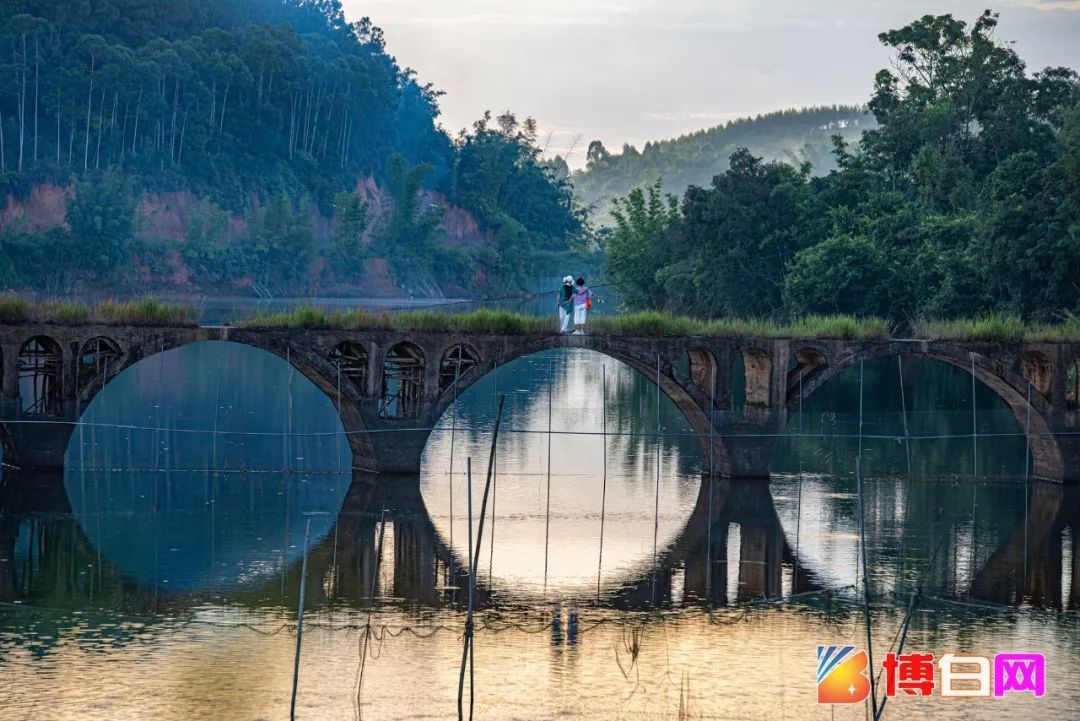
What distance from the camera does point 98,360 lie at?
4159 cm

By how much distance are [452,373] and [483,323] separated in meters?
1.65

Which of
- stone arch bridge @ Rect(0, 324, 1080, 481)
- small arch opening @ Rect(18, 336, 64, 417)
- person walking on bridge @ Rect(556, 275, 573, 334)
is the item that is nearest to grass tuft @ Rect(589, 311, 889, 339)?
stone arch bridge @ Rect(0, 324, 1080, 481)

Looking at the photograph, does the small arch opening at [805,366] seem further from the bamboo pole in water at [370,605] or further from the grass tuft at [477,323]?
the bamboo pole in water at [370,605]

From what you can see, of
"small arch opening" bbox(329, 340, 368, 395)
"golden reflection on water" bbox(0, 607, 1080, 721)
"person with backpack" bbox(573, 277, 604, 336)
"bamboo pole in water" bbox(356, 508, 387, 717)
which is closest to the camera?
"golden reflection on water" bbox(0, 607, 1080, 721)

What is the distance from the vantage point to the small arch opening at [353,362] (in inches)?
1689

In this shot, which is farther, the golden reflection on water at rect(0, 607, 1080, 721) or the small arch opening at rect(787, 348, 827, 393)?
the small arch opening at rect(787, 348, 827, 393)

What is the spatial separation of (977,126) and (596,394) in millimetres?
28746

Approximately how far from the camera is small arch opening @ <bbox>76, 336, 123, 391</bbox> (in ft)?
136

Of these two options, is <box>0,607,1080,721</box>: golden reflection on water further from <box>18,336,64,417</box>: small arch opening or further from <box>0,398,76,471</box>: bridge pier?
<box>0,398,76,471</box>: bridge pier

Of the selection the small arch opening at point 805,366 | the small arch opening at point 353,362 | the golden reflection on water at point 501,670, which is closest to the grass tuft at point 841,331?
the small arch opening at point 805,366

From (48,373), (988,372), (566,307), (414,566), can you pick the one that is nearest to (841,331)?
(988,372)

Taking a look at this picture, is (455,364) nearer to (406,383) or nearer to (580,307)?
(406,383)

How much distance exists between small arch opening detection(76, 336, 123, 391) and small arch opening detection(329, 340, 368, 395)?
18.7ft

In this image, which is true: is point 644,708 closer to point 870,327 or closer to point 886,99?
point 870,327
